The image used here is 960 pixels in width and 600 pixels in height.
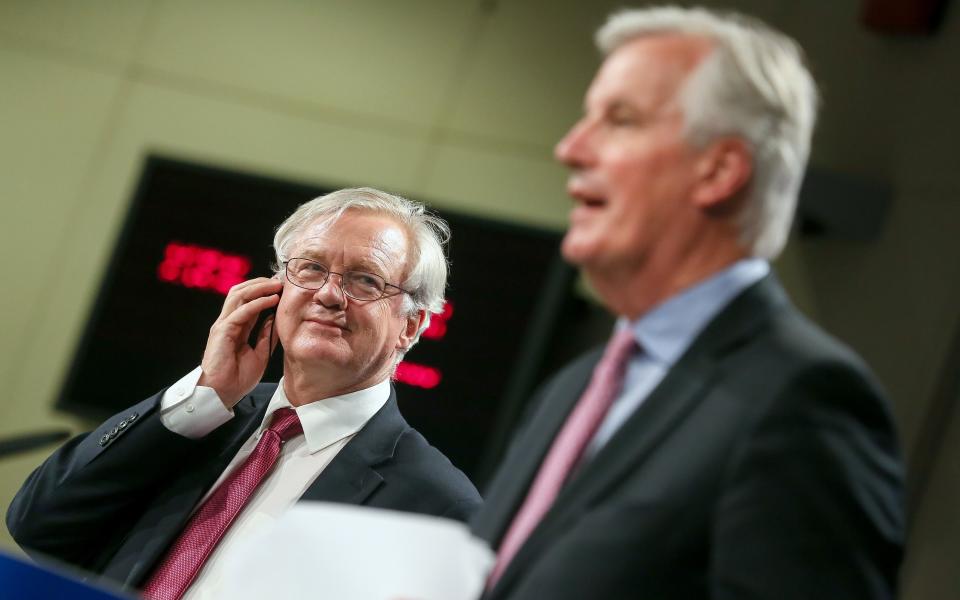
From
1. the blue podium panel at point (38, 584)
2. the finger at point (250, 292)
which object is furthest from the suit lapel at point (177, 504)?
the blue podium panel at point (38, 584)

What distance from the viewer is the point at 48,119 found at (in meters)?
2.98

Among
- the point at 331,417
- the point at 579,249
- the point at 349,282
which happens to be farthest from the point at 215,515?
the point at 579,249

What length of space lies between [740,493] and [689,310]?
179mm

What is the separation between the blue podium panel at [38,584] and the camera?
0.91 meters

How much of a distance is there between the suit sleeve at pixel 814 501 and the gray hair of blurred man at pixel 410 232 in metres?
0.54

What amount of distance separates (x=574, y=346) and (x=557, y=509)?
4.04 feet

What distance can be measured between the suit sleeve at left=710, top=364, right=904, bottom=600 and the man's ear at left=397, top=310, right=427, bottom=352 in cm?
53

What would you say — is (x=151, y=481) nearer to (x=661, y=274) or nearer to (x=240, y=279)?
(x=240, y=279)

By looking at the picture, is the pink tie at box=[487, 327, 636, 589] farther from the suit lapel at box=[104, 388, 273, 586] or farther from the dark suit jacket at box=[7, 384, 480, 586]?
the suit lapel at box=[104, 388, 273, 586]

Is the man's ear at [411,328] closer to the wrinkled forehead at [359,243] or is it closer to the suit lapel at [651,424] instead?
the wrinkled forehead at [359,243]

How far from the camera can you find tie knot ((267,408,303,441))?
1.26m

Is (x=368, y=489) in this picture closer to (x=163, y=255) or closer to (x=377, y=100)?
(x=163, y=255)

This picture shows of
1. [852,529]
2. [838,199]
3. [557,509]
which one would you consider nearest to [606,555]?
[557,509]

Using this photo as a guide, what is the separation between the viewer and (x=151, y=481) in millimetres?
1271
